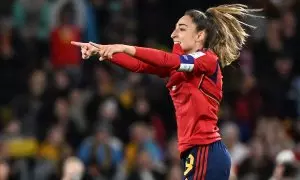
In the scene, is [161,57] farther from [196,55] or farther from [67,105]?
[67,105]

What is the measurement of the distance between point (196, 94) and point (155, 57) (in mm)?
609

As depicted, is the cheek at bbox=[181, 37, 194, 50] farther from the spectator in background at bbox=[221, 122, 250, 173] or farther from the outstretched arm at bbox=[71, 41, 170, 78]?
the spectator in background at bbox=[221, 122, 250, 173]

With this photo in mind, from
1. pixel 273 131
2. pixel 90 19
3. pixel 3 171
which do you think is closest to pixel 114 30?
pixel 90 19

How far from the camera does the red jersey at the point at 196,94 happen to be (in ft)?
23.6

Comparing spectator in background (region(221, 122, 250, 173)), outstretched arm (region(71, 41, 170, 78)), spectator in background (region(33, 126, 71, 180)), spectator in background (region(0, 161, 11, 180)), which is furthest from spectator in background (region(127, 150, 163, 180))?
outstretched arm (region(71, 41, 170, 78))


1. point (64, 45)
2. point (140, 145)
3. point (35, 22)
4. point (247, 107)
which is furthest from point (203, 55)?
point (35, 22)

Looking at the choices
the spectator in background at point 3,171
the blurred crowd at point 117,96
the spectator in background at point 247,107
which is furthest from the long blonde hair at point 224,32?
the spectator in background at point 247,107

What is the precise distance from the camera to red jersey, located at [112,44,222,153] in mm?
7199

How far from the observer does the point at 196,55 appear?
23.5ft

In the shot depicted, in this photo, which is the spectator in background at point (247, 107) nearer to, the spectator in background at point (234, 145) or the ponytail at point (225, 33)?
the spectator in background at point (234, 145)

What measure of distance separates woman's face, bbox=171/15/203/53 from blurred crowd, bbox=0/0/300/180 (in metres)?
3.76

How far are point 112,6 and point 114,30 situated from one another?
2.93ft

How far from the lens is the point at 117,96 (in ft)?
44.3

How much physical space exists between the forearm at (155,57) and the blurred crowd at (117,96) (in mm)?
4152
